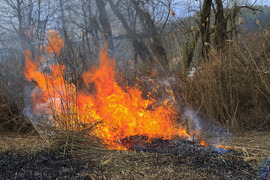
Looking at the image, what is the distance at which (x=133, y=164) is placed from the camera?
2.30 m

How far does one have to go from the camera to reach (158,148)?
2.85 m

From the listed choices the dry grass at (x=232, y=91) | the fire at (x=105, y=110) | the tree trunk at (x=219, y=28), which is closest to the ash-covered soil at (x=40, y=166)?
the fire at (x=105, y=110)

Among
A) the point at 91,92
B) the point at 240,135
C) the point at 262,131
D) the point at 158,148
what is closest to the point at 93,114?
the point at 91,92

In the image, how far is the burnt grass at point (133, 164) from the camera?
202 centimetres

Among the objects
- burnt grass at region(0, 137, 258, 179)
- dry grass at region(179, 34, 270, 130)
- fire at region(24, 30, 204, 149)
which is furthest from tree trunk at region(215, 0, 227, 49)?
burnt grass at region(0, 137, 258, 179)

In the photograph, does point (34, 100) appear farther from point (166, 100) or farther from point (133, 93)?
point (166, 100)

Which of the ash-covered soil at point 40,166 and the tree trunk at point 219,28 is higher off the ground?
the tree trunk at point 219,28

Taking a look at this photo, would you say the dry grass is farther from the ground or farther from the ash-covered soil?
the ash-covered soil

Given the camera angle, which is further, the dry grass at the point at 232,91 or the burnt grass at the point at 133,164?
the dry grass at the point at 232,91

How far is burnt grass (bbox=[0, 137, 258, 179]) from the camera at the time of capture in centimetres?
202

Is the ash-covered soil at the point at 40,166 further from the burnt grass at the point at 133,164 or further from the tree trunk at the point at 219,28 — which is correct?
the tree trunk at the point at 219,28

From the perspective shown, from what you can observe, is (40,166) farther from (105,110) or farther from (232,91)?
(232,91)

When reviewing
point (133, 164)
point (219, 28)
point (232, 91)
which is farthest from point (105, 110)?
point (219, 28)

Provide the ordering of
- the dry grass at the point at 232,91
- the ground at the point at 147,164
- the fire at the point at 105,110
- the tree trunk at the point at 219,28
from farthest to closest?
the tree trunk at the point at 219,28
the dry grass at the point at 232,91
the fire at the point at 105,110
the ground at the point at 147,164
